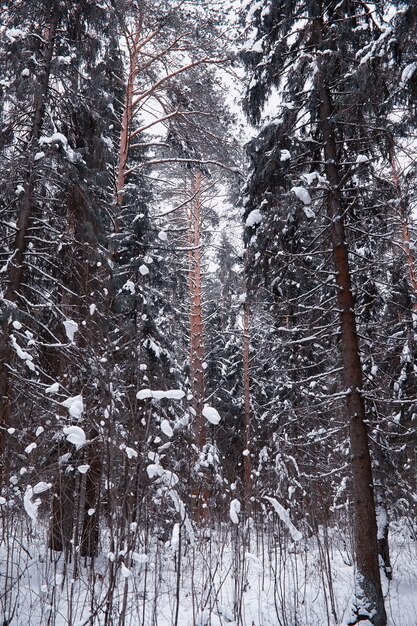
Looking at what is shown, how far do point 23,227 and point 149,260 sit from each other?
346cm

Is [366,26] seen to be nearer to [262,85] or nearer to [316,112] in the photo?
[316,112]

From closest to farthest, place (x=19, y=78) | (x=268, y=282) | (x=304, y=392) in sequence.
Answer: (x=19, y=78) < (x=268, y=282) < (x=304, y=392)

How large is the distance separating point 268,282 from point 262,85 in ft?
10.9

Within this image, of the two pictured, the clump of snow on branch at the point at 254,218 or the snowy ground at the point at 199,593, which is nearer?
the snowy ground at the point at 199,593

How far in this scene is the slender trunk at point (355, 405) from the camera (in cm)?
504

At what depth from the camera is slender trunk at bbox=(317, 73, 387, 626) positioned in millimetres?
5043

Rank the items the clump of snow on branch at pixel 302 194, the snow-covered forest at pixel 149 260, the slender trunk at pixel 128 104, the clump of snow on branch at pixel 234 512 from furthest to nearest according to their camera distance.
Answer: the slender trunk at pixel 128 104, the clump of snow on branch at pixel 302 194, the snow-covered forest at pixel 149 260, the clump of snow on branch at pixel 234 512

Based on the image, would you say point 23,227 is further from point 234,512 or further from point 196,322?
point 196,322

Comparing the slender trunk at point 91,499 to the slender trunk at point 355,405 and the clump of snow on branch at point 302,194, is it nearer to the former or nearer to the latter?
the slender trunk at point 355,405

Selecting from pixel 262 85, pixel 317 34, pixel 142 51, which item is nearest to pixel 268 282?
pixel 262 85

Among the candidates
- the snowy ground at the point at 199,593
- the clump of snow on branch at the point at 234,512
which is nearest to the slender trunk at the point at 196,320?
the snowy ground at the point at 199,593

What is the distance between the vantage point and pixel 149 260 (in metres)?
9.34

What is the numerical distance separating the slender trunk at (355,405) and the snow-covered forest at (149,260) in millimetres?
22

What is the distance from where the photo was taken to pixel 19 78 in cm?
641
